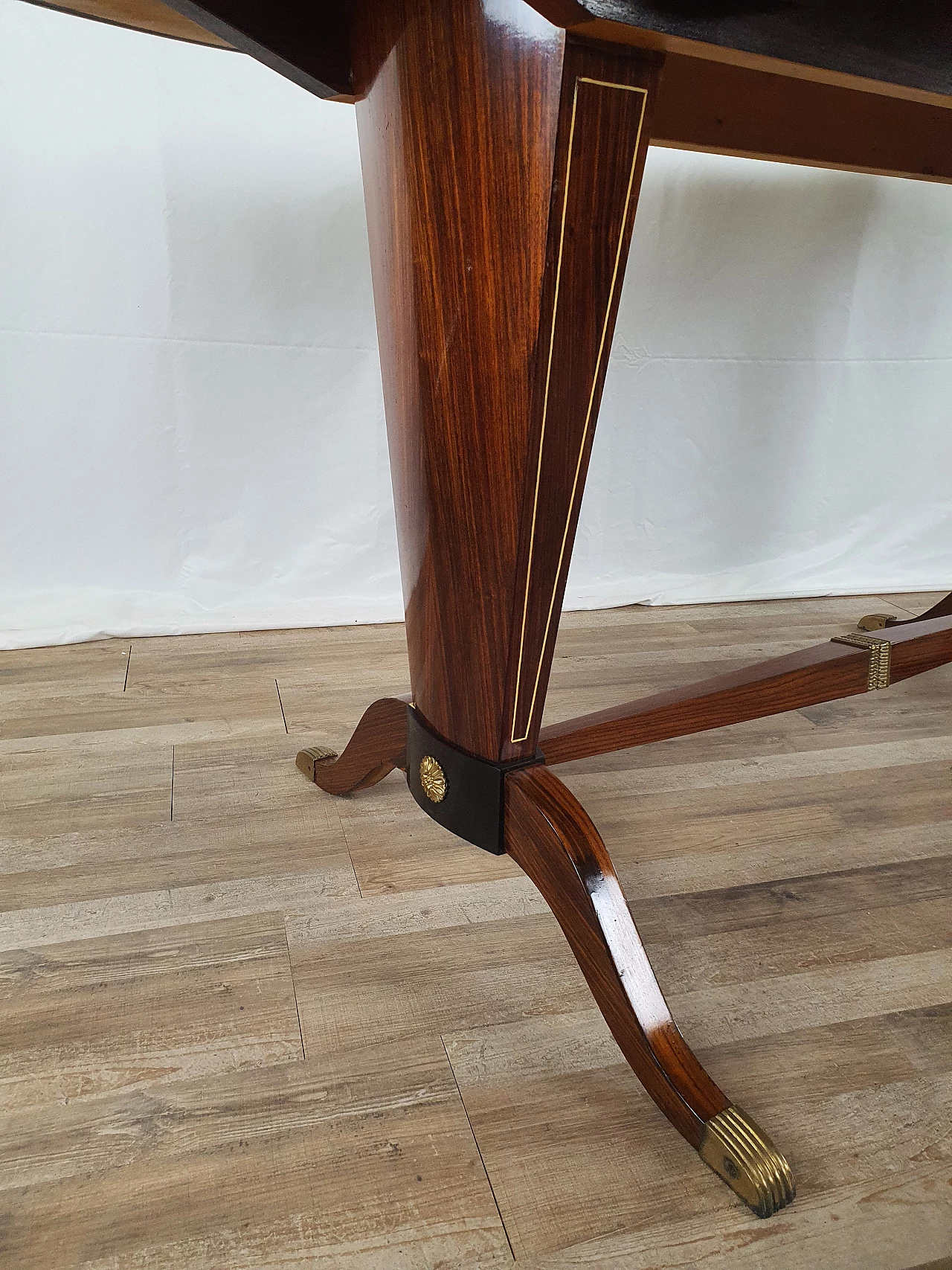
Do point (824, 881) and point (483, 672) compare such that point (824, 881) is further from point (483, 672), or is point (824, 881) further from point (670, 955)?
point (483, 672)

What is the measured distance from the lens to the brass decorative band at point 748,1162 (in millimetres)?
663

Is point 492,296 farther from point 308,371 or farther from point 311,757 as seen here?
point 308,371

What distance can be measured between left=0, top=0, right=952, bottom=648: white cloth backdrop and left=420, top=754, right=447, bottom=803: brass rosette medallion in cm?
101

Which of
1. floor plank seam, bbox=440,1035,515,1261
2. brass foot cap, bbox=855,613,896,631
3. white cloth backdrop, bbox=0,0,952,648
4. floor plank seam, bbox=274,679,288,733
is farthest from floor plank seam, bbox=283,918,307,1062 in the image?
brass foot cap, bbox=855,613,896,631

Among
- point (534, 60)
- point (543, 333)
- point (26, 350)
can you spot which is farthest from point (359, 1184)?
point (26, 350)

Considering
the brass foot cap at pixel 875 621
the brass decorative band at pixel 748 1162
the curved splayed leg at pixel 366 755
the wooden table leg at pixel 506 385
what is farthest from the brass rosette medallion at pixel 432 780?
the brass foot cap at pixel 875 621

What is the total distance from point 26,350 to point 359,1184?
145 centimetres

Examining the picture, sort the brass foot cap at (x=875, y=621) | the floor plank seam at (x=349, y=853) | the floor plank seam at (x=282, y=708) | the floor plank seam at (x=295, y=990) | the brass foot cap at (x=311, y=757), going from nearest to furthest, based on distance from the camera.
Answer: the floor plank seam at (x=295, y=990) → the floor plank seam at (x=349, y=853) → the brass foot cap at (x=311, y=757) → the floor plank seam at (x=282, y=708) → the brass foot cap at (x=875, y=621)

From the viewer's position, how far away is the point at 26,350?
1632 millimetres

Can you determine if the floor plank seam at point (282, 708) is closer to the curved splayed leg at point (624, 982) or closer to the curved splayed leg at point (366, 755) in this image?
the curved splayed leg at point (366, 755)

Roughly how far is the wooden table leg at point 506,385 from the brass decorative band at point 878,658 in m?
0.50

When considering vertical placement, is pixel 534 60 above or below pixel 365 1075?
above

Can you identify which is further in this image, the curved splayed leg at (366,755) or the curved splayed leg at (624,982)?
the curved splayed leg at (366,755)

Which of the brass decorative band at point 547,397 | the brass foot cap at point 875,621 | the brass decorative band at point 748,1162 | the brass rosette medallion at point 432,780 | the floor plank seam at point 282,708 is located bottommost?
the floor plank seam at point 282,708
